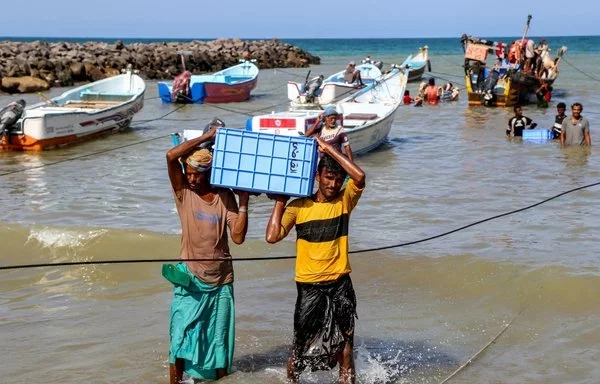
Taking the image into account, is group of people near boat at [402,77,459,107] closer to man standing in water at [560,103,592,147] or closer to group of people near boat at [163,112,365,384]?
man standing in water at [560,103,592,147]

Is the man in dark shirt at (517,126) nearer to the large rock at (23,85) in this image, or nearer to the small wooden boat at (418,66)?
the small wooden boat at (418,66)

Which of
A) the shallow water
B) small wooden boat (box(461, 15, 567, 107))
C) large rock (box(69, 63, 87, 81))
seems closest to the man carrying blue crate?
the shallow water

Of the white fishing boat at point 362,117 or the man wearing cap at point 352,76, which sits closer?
the white fishing boat at point 362,117

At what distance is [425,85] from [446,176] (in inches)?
518

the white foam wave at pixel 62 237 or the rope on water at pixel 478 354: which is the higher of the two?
the rope on water at pixel 478 354

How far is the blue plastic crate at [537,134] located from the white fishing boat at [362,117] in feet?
8.90

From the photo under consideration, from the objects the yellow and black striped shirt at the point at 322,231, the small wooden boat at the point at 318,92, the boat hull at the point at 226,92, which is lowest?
the boat hull at the point at 226,92

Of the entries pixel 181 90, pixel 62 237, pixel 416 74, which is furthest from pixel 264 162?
pixel 416 74

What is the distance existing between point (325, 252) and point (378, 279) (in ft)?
11.2

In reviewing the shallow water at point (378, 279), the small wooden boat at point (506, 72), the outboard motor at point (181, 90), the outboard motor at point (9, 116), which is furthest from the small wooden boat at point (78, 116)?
the small wooden boat at point (506, 72)

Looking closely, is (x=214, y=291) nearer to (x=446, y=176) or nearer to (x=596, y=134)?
(x=446, y=176)

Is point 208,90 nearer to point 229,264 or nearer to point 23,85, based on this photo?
point 23,85

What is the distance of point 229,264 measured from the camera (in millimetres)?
4973

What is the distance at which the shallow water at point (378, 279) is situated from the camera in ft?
19.5
